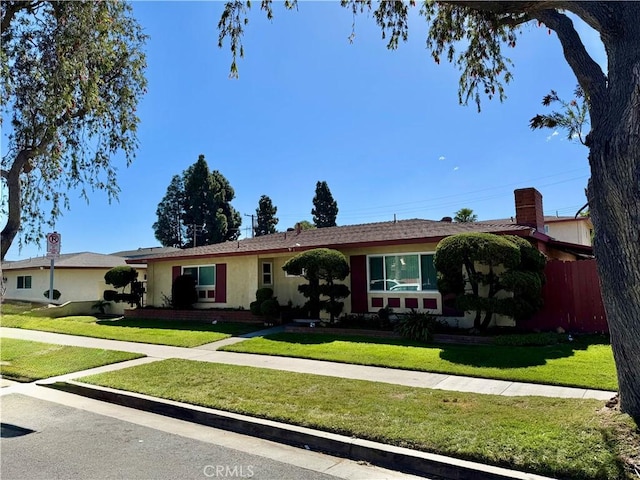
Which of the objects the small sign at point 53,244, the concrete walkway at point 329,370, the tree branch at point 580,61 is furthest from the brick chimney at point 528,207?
the small sign at point 53,244

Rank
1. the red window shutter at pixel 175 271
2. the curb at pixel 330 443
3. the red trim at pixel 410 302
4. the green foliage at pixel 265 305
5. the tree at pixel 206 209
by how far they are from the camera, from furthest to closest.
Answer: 1. the tree at pixel 206 209
2. the red window shutter at pixel 175 271
3. the green foliage at pixel 265 305
4. the red trim at pixel 410 302
5. the curb at pixel 330 443

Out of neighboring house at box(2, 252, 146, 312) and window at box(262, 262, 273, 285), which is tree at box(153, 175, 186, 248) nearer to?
neighboring house at box(2, 252, 146, 312)

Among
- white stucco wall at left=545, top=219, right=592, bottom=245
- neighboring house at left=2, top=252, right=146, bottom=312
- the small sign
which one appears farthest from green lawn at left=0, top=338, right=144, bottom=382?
white stucco wall at left=545, top=219, right=592, bottom=245

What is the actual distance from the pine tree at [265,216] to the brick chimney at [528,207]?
3946cm

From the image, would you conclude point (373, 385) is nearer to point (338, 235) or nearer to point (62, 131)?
point (62, 131)

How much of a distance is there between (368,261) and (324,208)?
1486 inches

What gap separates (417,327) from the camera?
1145cm

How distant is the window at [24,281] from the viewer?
29.0 metres

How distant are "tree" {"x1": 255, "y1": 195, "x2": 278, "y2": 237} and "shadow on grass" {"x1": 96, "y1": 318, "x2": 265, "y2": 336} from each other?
112ft

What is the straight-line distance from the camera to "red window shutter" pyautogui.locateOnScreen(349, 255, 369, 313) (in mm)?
Answer: 14656

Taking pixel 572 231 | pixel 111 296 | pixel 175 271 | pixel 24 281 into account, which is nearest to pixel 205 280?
pixel 175 271

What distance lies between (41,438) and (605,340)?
1136 centimetres

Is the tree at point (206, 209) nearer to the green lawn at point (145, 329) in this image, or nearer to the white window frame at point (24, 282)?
the white window frame at point (24, 282)

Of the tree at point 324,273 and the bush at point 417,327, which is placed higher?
the tree at point 324,273
